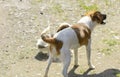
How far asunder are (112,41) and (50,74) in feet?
6.46

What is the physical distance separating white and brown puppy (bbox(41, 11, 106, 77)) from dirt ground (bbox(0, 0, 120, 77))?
0.39 meters

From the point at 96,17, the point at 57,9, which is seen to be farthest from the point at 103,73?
the point at 57,9

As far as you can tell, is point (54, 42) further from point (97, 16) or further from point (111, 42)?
point (111, 42)

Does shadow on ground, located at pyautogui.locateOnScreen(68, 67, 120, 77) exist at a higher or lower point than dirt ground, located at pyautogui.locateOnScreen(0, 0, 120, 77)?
lower

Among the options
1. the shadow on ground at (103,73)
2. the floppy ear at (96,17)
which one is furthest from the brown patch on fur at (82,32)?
the shadow on ground at (103,73)

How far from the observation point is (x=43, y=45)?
7762 millimetres

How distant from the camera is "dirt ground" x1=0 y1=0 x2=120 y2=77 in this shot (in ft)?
24.0

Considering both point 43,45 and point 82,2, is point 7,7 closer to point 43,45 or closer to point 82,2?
point 82,2

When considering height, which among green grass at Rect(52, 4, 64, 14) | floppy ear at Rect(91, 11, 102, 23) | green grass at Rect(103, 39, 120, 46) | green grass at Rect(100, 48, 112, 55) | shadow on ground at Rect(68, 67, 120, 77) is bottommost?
shadow on ground at Rect(68, 67, 120, 77)

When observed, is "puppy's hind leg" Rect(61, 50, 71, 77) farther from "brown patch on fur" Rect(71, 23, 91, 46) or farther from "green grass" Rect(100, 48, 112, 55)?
"green grass" Rect(100, 48, 112, 55)

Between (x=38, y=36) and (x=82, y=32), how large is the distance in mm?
1897

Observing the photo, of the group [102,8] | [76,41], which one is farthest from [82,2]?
[76,41]

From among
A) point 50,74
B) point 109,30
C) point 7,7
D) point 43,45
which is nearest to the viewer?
point 50,74

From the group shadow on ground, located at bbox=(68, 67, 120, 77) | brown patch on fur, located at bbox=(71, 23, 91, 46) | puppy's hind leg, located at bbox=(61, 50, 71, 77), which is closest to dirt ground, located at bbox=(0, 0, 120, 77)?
shadow on ground, located at bbox=(68, 67, 120, 77)
